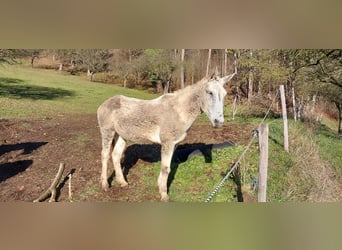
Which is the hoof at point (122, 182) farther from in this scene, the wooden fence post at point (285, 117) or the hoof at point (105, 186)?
the wooden fence post at point (285, 117)

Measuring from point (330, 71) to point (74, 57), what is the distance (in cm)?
179

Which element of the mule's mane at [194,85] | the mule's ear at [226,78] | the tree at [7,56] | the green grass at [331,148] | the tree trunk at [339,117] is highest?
the tree at [7,56]

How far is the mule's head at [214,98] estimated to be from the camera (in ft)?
8.39

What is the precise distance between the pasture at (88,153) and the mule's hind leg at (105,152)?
4 centimetres

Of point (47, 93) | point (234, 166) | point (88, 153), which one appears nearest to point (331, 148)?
point (234, 166)

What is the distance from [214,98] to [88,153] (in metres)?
0.97

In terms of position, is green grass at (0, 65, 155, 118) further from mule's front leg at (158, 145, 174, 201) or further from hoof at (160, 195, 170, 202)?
hoof at (160, 195, 170, 202)

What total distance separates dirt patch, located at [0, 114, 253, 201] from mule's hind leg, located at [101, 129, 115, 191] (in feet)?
0.14

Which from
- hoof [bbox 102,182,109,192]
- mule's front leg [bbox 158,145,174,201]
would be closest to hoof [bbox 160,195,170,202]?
mule's front leg [bbox 158,145,174,201]

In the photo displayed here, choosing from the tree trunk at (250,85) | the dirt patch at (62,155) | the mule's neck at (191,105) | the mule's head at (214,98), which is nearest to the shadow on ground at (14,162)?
the dirt patch at (62,155)
